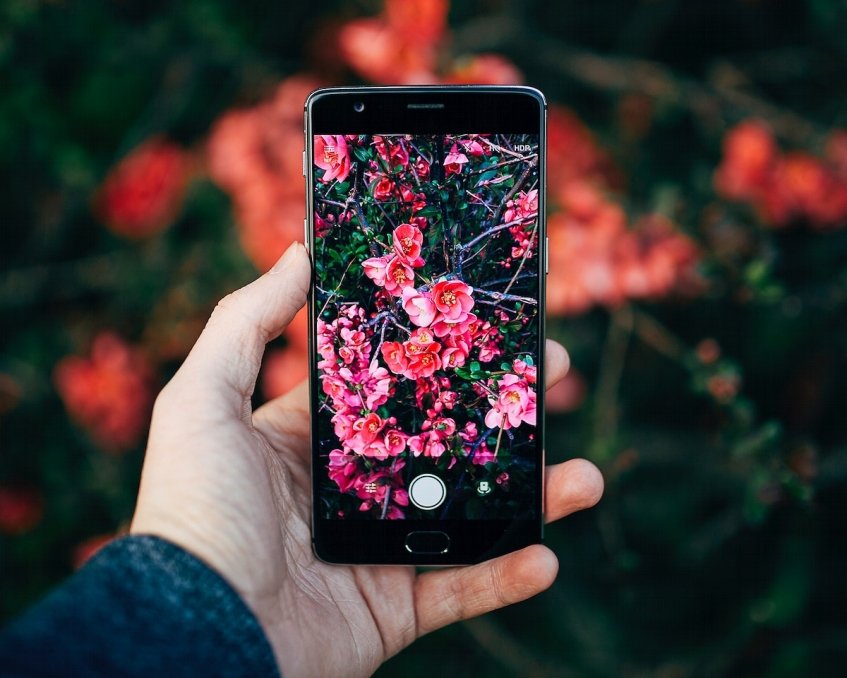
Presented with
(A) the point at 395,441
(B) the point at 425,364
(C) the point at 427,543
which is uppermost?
(B) the point at 425,364

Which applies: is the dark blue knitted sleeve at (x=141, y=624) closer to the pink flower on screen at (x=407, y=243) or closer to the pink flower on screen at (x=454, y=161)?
the pink flower on screen at (x=407, y=243)

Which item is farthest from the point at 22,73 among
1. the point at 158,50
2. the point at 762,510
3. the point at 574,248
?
the point at 762,510

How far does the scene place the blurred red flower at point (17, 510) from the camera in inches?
73.1

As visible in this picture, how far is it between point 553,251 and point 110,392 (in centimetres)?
110

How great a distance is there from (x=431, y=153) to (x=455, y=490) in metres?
0.46

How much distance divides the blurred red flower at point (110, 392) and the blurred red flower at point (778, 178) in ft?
4.62

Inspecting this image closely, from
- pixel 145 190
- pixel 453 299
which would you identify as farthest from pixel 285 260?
pixel 145 190

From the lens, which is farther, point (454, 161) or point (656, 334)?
point (656, 334)

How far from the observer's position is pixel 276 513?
0.93 meters

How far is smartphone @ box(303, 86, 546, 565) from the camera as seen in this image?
98 centimetres

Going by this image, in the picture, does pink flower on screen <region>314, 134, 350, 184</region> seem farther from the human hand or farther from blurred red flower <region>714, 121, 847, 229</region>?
blurred red flower <region>714, 121, 847, 229</region>

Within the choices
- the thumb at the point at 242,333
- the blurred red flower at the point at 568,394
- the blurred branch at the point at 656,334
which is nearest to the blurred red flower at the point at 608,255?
the blurred branch at the point at 656,334

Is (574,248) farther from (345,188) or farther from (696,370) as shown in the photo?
(345,188)

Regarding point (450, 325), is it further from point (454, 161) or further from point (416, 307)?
point (454, 161)
